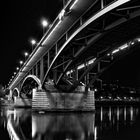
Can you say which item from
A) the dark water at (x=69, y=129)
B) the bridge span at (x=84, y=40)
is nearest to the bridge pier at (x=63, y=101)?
the bridge span at (x=84, y=40)

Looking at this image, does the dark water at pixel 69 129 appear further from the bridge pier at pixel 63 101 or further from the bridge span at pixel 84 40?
the bridge pier at pixel 63 101

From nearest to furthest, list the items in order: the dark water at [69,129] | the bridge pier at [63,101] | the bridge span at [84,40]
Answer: the dark water at [69,129] → the bridge span at [84,40] → the bridge pier at [63,101]

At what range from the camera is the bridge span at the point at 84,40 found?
19438mm

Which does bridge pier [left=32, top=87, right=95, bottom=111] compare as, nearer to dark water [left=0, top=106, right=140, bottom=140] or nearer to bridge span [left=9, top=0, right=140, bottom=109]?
bridge span [left=9, top=0, right=140, bottom=109]

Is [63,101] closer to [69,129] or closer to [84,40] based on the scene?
[84,40]

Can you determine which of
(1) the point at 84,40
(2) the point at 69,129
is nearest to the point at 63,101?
(1) the point at 84,40

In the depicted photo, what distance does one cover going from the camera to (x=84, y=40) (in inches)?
1131

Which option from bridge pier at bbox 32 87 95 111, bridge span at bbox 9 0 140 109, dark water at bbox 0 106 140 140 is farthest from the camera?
bridge pier at bbox 32 87 95 111

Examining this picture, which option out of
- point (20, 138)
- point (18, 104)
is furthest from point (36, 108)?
point (18, 104)

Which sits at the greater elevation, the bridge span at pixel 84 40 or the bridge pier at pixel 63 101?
the bridge span at pixel 84 40

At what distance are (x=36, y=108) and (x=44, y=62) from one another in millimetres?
7645

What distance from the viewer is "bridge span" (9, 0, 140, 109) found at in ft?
63.8

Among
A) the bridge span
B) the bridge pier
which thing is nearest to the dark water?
the bridge span

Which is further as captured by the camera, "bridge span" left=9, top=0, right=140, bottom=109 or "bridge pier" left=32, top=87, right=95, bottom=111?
"bridge pier" left=32, top=87, right=95, bottom=111
